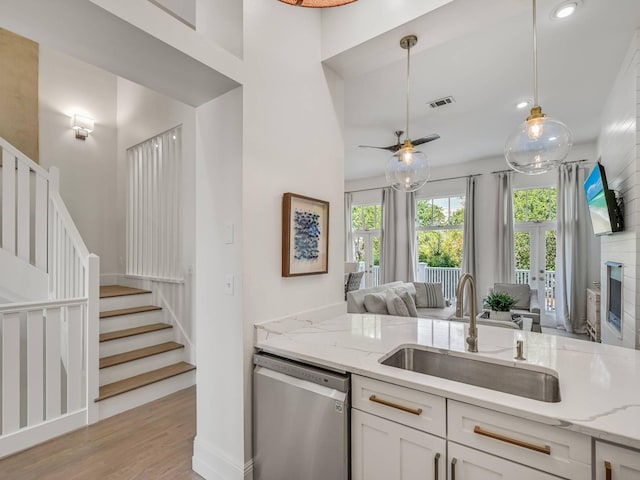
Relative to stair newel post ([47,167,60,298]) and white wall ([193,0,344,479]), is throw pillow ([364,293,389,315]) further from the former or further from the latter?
stair newel post ([47,167,60,298])

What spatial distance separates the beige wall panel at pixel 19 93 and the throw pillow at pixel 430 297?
5.80 meters

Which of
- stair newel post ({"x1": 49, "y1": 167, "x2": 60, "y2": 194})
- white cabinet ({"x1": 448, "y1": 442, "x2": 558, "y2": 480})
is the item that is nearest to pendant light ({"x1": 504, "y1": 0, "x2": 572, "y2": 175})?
white cabinet ({"x1": 448, "y1": 442, "x2": 558, "y2": 480})

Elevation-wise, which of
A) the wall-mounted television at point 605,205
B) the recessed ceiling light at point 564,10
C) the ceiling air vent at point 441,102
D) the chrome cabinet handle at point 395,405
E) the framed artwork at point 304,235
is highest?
the recessed ceiling light at point 564,10

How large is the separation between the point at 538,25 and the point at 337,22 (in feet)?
5.42

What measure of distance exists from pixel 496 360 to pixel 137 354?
315 cm

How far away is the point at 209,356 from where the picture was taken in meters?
1.92

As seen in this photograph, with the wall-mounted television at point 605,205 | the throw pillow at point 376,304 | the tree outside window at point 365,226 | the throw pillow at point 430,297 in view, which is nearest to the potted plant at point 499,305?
the throw pillow at point 430,297

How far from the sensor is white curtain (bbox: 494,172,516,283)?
5.80 meters

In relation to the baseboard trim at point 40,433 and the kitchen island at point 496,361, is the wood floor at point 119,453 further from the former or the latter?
the kitchen island at point 496,361

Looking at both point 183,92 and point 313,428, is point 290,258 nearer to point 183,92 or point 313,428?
point 313,428

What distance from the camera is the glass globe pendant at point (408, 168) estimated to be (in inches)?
97.1

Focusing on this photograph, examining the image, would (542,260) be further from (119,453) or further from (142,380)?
(119,453)

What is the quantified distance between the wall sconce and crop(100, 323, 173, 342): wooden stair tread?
9.00 feet

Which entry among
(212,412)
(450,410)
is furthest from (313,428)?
(212,412)
